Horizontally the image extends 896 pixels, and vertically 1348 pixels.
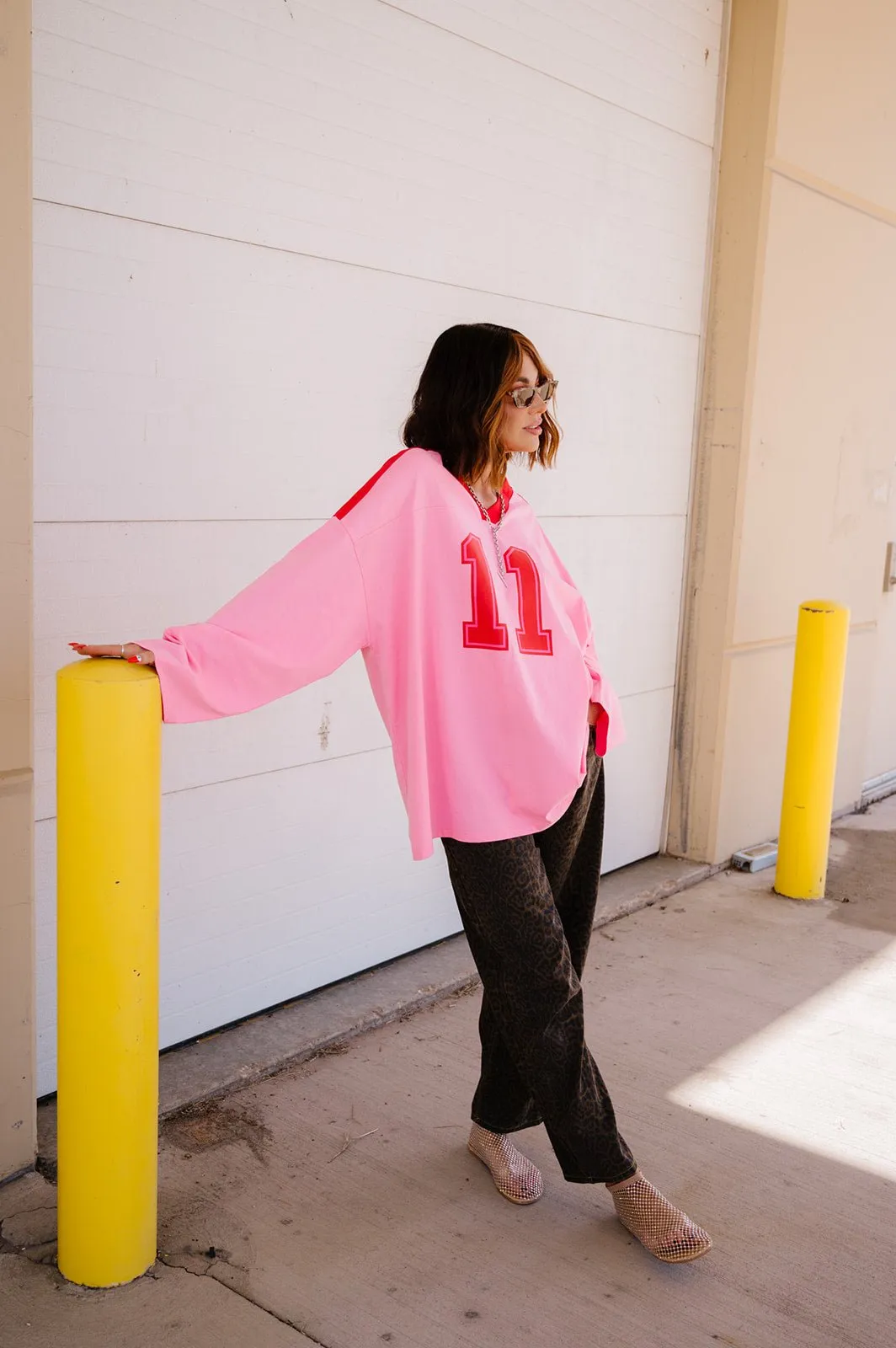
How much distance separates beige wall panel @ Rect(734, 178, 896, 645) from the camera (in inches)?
195

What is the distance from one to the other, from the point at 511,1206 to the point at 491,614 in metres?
1.30

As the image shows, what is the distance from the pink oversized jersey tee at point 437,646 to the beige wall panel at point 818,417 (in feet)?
9.14

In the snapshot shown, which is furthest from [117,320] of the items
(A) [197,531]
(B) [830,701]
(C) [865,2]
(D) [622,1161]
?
(C) [865,2]

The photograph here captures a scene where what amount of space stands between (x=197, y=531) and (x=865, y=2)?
3894 millimetres

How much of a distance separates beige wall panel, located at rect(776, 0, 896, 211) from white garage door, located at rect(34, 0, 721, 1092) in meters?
0.38

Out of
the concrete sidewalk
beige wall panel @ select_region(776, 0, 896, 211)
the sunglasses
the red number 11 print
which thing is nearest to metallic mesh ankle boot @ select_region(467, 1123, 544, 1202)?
the concrete sidewalk

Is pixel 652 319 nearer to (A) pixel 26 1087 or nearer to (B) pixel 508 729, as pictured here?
(B) pixel 508 729

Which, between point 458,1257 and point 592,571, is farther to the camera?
point 592,571

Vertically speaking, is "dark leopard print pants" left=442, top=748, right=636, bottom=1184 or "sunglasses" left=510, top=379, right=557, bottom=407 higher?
"sunglasses" left=510, top=379, right=557, bottom=407

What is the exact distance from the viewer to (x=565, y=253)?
4.13 m

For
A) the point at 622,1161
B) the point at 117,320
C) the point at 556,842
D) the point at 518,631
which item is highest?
the point at 117,320

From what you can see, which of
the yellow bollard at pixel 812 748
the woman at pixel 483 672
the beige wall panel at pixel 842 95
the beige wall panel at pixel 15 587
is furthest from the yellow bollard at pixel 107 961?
the beige wall panel at pixel 842 95

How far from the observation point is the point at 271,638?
2.14 meters

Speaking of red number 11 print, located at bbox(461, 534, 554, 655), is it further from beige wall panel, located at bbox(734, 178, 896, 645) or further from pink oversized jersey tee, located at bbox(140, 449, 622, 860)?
beige wall panel, located at bbox(734, 178, 896, 645)
